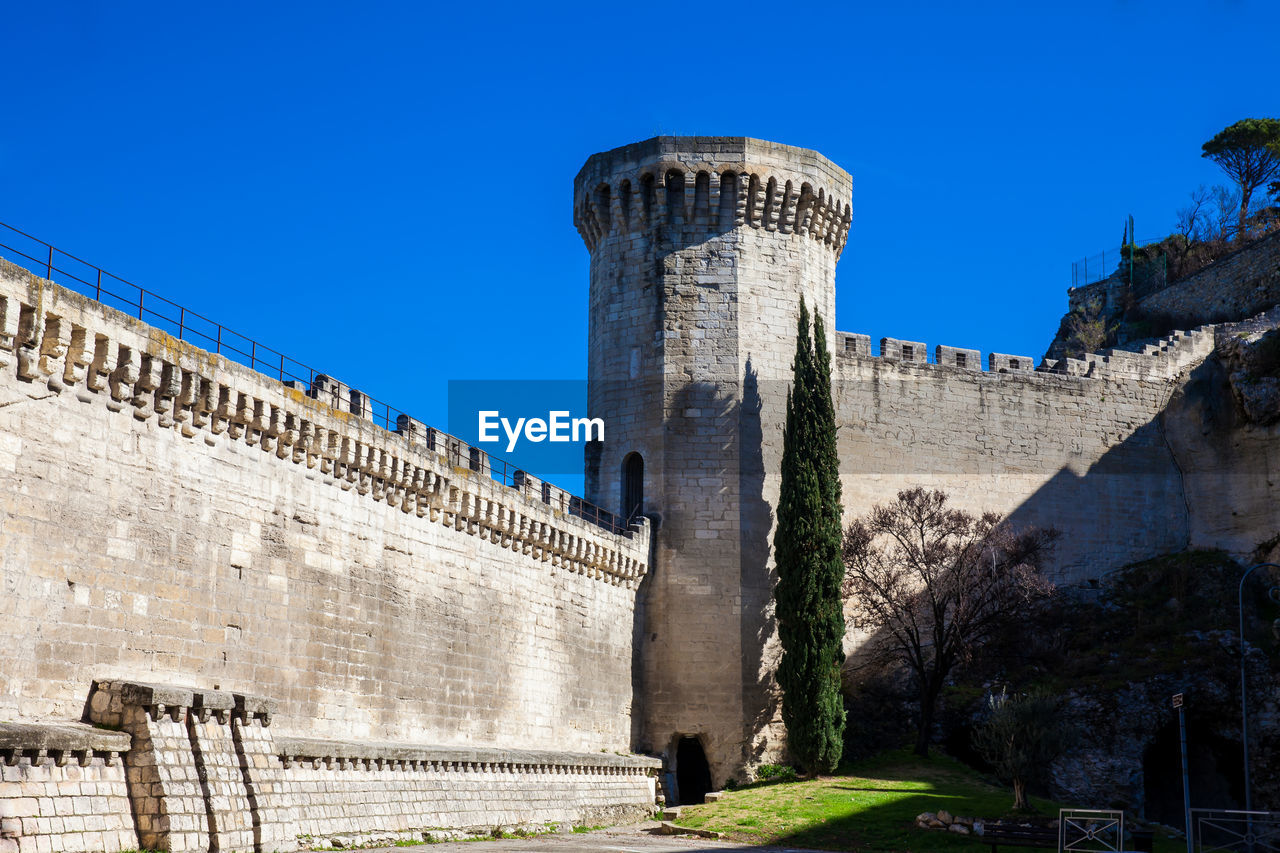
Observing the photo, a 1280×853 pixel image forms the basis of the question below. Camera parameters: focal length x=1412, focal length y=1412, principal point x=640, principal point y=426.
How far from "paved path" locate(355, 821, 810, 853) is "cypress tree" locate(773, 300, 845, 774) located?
3712mm

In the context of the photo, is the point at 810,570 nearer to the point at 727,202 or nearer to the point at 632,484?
the point at 632,484

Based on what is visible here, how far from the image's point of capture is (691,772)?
3012 centimetres

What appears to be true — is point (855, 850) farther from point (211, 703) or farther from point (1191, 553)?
point (1191, 553)

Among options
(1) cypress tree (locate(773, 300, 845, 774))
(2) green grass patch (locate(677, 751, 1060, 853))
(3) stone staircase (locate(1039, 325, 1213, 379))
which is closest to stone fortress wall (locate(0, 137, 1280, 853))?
(3) stone staircase (locate(1039, 325, 1213, 379))

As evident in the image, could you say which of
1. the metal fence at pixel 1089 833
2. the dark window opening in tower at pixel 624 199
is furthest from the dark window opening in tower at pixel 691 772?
the dark window opening in tower at pixel 624 199

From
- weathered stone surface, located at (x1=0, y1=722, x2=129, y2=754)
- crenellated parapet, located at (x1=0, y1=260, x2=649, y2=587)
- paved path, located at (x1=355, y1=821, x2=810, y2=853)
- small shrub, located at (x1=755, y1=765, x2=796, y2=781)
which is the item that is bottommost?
paved path, located at (x1=355, y1=821, x2=810, y2=853)

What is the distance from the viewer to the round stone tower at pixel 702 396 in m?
28.7

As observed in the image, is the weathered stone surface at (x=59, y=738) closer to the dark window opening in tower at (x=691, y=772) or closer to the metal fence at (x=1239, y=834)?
the metal fence at (x=1239, y=834)

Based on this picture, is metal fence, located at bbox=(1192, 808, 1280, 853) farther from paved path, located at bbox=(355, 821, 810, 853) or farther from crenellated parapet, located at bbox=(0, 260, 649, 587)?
crenellated parapet, located at bbox=(0, 260, 649, 587)

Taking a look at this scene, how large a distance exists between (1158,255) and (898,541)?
24531mm

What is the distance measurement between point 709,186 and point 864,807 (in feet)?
43.4

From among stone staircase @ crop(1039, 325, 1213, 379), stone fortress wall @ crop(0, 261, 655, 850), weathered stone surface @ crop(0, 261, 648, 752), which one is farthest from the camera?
stone staircase @ crop(1039, 325, 1213, 379)

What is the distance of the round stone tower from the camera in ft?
Result: 94.3

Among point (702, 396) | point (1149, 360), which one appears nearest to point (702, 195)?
point (702, 396)
